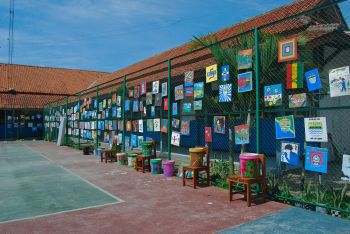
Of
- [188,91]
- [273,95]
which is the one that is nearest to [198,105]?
[188,91]

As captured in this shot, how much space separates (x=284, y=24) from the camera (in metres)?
10.9

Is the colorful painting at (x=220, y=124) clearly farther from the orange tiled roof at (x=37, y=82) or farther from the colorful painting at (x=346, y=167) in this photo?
the orange tiled roof at (x=37, y=82)

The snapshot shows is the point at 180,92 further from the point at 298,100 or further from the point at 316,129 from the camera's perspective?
the point at 316,129

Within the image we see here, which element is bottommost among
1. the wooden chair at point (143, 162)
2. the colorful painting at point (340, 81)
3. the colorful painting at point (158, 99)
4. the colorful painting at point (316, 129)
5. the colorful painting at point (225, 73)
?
the wooden chair at point (143, 162)

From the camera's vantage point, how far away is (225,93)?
24.9 feet

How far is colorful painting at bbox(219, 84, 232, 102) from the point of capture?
7.48 m

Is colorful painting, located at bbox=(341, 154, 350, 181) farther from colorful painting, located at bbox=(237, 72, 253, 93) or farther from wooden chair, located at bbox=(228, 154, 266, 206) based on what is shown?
colorful painting, located at bbox=(237, 72, 253, 93)

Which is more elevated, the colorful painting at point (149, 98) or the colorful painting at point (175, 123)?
the colorful painting at point (149, 98)

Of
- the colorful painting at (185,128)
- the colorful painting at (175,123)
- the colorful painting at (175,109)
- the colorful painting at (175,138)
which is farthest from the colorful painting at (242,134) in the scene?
the colorful painting at (175,109)

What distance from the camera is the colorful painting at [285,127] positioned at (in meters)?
5.96

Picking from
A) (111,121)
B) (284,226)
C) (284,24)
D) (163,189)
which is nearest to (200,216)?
(284,226)

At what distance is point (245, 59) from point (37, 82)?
111ft

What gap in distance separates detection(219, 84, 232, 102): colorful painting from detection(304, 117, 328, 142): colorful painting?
2.19 m

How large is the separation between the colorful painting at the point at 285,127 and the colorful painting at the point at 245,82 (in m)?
1.00
